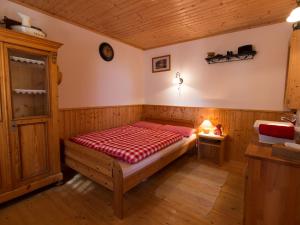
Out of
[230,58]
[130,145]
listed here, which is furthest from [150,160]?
[230,58]

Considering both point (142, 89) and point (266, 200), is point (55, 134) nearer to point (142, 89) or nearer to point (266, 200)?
point (266, 200)

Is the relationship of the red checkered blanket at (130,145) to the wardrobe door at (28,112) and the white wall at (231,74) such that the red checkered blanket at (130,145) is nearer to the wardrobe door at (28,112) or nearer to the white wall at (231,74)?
the wardrobe door at (28,112)

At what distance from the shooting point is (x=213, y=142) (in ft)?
10.9

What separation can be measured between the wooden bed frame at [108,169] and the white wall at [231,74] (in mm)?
1607

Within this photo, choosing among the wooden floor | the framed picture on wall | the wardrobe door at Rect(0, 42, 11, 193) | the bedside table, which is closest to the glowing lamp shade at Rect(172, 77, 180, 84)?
the framed picture on wall

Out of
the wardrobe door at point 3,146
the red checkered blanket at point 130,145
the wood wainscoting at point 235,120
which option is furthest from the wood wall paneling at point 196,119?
the wardrobe door at point 3,146

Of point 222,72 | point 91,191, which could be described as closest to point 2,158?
point 91,191

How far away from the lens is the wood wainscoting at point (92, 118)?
2885mm

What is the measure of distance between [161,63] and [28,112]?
3.09 metres

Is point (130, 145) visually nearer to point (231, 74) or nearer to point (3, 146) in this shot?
point (3, 146)

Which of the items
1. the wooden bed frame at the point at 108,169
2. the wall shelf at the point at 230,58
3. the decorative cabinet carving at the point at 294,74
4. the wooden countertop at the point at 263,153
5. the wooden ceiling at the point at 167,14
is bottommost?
the wooden bed frame at the point at 108,169

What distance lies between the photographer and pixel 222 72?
332 centimetres

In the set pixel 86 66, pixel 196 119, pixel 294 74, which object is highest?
pixel 86 66

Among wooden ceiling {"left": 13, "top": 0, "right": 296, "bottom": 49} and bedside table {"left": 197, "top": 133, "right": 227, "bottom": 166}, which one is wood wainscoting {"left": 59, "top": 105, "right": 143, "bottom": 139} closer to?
wooden ceiling {"left": 13, "top": 0, "right": 296, "bottom": 49}
